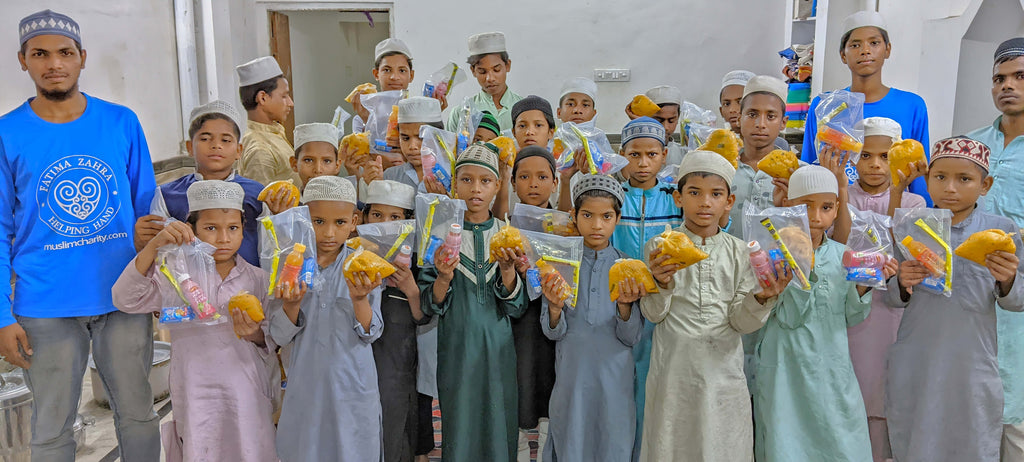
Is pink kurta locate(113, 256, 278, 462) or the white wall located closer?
pink kurta locate(113, 256, 278, 462)

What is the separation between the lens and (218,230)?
2266mm

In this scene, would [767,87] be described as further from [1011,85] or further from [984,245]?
[984,245]

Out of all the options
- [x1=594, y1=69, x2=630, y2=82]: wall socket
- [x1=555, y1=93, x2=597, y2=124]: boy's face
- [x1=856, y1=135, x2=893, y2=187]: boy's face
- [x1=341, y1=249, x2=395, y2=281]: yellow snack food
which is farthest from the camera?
[x1=594, y1=69, x2=630, y2=82]: wall socket

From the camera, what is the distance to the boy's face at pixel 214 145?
8.16 feet

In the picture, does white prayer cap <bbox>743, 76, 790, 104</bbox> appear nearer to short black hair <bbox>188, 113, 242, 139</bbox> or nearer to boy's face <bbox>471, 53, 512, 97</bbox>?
boy's face <bbox>471, 53, 512, 97</bbox>

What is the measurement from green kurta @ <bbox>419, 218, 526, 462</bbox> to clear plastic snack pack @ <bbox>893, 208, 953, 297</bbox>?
4.33ft

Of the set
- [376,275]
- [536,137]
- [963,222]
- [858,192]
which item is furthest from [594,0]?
[376,275]

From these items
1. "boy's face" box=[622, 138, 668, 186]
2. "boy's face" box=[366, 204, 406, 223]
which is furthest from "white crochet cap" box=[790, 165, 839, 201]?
"boy's face" box=[366, 204, 406, 223]

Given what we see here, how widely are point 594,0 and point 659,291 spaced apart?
4.54 m

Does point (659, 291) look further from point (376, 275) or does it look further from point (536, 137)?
point (536, 137)

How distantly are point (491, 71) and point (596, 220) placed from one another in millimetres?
1704

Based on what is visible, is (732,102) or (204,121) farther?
(732,102)

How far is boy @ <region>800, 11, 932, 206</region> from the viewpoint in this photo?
3066mm

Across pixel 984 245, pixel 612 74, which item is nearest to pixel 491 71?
pixel 984 245
